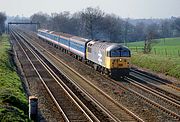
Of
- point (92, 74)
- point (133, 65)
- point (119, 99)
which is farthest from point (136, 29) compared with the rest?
point (119, 99)

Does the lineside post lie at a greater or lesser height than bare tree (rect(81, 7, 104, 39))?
lesser

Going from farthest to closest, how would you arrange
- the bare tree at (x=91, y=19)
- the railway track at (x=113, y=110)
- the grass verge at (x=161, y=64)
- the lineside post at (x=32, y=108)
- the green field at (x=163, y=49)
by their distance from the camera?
1. the bare tree at (x=91, y=19)
2. the green field at (x=163, y=49)
3. the grass verge at (x=161, y=64)
4. the railway track at (x=113, y=110)
5. the lineside post at (x=32, y=108)

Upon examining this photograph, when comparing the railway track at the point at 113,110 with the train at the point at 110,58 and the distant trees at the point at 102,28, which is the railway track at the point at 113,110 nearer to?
the train at the point at 110,58

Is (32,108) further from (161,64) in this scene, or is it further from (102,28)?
(102,28)

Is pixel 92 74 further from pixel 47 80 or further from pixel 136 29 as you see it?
pixel 136 29

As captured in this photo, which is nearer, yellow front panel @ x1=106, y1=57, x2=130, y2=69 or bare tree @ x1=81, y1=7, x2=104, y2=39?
yellow front panel @ x1=106, y1=57, x2=130, y2=69

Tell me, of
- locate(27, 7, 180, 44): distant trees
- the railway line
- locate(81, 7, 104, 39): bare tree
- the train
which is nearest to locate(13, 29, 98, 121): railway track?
the railway line

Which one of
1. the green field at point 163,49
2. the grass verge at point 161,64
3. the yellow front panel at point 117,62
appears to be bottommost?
the green field at point 163,49

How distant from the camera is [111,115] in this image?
67.3 feet

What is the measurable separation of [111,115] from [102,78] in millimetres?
14624

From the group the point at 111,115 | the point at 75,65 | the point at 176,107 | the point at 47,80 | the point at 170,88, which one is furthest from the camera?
the point at 75,65

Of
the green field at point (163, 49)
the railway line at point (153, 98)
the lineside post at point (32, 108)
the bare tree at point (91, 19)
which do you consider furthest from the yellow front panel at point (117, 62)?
the bare tree at point (91, 19)

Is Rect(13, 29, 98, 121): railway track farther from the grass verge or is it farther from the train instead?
the grass verge

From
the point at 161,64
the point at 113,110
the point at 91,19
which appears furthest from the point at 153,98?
the point at 91,19
